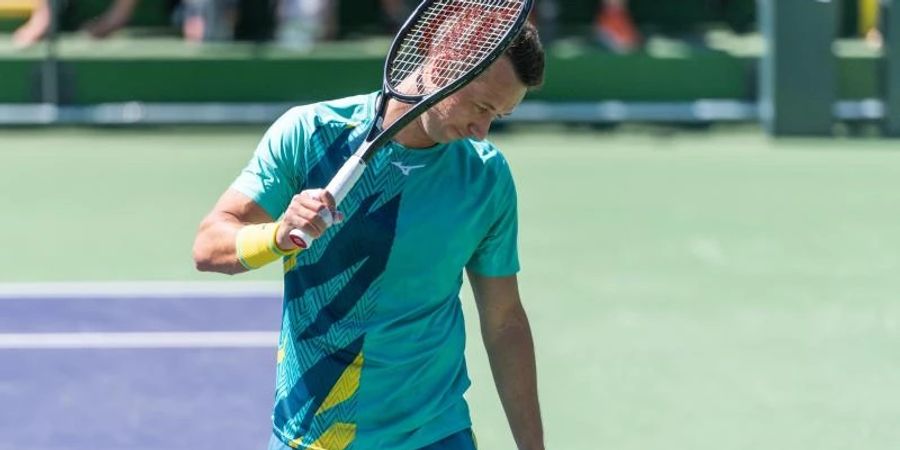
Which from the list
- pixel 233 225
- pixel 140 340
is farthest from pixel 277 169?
pixel 140 340

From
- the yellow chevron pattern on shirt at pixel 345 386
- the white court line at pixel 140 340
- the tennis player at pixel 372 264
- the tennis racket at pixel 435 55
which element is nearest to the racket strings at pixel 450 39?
the tennis racket at pixel 435 55

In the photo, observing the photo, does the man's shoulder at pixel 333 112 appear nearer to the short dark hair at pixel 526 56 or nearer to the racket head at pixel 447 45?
the racket head at pixel 447 45

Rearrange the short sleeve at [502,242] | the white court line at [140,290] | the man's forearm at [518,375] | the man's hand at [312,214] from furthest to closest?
the white court line at [140,290] < the man's forearm at [518,375] < the short sleeve at [502,242] < the man's hand at [312,214]

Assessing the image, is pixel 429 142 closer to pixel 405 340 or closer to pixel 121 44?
pixel 405 340

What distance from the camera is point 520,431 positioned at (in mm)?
4023

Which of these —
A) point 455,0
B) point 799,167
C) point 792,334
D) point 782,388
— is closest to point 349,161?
point 455,0

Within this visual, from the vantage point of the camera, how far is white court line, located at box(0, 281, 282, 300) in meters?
8.03

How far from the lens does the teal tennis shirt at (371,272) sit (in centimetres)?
379

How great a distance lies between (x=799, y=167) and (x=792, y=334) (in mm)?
3806

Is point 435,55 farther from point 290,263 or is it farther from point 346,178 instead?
point 290,263

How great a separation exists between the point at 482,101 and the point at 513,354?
0.72m

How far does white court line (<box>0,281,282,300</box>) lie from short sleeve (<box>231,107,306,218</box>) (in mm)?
4296

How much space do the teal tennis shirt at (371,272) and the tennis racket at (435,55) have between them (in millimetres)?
131

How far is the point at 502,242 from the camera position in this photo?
3918 mm
